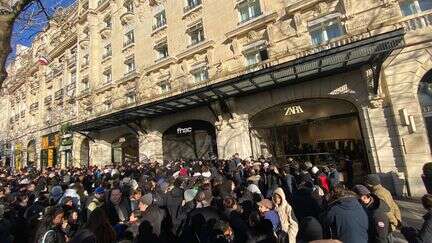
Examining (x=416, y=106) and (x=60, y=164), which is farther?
(x=60, y=164)

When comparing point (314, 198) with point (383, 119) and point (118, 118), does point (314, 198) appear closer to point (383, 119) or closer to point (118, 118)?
point (383, 119)

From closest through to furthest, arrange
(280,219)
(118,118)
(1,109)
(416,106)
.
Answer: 1. (280,219)
2. (416,106)
3. (118,118)
4. (1,109)

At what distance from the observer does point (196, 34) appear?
725 inches

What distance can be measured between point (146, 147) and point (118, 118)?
2.68 meters

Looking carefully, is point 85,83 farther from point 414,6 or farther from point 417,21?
point 417,21

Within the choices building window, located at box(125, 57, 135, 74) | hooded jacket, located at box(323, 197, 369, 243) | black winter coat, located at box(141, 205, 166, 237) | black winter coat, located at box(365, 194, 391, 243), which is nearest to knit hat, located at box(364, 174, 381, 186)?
black winter coat, located at box(365, 194, 391, 243)

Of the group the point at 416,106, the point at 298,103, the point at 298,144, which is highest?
the point at 298,103

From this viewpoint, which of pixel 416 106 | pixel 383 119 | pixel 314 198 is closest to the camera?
pixel 314 198

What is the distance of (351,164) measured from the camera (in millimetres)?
12312

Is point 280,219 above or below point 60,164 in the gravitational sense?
below

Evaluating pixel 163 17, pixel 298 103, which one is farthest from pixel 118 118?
pixel 298 103

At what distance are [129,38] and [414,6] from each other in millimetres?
19219

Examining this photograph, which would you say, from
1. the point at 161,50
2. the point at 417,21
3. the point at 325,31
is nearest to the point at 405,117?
the point at 417,21

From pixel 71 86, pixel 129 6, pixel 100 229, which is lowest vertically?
pixel 100 229
